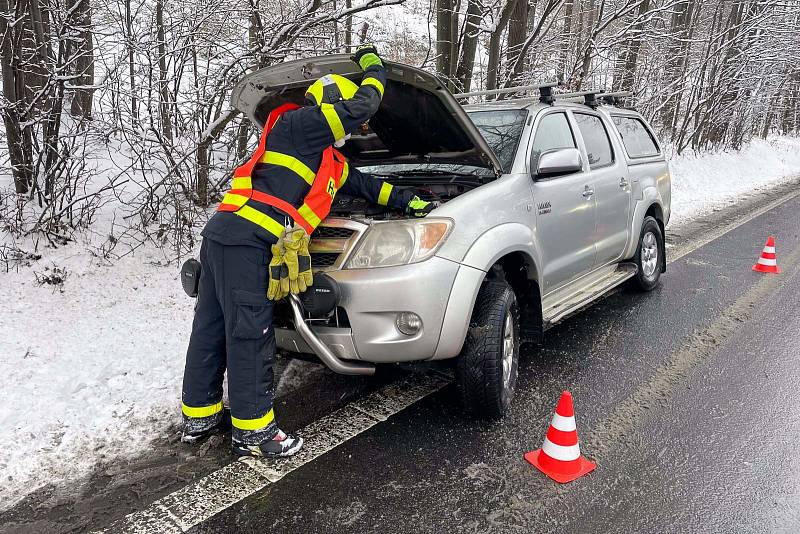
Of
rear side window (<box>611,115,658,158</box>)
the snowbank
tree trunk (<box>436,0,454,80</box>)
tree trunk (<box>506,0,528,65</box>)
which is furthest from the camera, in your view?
the snowbank

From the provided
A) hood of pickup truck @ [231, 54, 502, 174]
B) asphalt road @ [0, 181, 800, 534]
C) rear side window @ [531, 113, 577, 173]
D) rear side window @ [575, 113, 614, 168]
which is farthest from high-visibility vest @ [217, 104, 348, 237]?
rear side window @ [575, 113, 614, 168]

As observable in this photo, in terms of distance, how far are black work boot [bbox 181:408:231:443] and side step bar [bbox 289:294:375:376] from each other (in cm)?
76

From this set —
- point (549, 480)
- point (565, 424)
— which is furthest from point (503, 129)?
point (549, 480)

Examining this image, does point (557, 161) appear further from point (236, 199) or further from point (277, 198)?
point (236, 199)

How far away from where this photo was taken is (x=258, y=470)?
2.80 m

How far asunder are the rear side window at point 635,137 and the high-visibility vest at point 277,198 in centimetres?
349

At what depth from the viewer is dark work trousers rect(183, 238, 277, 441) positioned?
2836mm

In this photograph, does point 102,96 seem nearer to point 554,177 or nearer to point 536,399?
point 554,177

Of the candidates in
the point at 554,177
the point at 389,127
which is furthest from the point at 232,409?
the point at 554,177

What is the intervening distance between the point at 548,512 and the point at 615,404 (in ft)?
3.96

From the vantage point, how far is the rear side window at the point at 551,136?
3926 millimetres

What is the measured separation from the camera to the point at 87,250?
5160 millimetres

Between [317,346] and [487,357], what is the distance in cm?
92

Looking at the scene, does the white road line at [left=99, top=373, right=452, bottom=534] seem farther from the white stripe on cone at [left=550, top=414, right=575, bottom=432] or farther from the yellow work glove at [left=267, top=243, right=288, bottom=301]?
the yellow work glove at [left=267, top=243, right=288, bottom=301]
